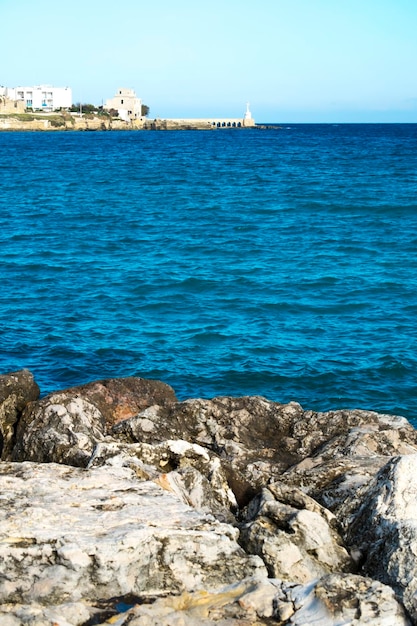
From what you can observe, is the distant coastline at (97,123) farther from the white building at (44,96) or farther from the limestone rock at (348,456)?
the limestone rock at (348,456)

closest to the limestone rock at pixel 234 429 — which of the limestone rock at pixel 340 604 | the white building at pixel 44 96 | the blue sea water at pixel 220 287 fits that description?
the blue sea water at pixel 220 287

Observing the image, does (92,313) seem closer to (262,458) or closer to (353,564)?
(262,458)

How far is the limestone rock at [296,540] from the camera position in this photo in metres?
6.23

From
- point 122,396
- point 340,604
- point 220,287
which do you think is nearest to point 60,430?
point 122,396

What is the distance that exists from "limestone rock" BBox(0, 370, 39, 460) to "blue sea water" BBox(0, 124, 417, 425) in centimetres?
383

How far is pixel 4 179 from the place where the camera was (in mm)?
57062

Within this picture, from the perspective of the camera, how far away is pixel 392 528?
6.40m

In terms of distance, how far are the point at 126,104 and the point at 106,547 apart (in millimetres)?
188917

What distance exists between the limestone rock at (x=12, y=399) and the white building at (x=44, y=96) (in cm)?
19504

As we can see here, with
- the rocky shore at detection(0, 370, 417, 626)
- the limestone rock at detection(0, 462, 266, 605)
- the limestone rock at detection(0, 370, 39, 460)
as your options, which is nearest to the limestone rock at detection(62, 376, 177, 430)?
the limestone rock at detection(0, 370, 39, 460)

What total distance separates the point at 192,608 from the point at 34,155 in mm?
80785

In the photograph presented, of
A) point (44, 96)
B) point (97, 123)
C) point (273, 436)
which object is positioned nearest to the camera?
point (273, 436)

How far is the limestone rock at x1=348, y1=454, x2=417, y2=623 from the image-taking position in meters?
5.90

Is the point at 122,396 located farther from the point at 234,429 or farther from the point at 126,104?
the point at 126,104
